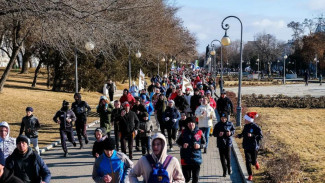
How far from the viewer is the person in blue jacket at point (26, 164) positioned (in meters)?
5.74

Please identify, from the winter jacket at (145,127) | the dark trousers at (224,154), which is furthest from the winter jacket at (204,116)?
the dark trousers at (224,154)

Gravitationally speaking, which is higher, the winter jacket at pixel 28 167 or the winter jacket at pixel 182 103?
the winter jacket at pixel 182 103

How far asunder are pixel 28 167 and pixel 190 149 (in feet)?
10.6

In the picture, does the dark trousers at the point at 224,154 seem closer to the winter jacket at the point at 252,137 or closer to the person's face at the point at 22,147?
the winter jacket at the point at 252,137

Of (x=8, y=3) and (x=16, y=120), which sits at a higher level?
(x=8, y=3)

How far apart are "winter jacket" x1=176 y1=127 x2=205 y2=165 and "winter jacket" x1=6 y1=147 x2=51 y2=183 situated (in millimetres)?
2921

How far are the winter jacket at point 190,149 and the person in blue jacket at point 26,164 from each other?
2923 mm

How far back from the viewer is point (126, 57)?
1551 inches

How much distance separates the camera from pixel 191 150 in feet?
25.9

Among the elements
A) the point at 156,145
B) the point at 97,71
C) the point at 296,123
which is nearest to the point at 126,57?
the point at 97,71

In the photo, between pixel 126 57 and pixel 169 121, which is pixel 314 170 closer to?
pixel 169 121

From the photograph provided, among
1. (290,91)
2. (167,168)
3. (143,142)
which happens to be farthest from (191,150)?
(290,91)

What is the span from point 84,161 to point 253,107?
63.6 ft

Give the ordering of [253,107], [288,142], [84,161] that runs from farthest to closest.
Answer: [253,107]
[288,142]
[84,161]
